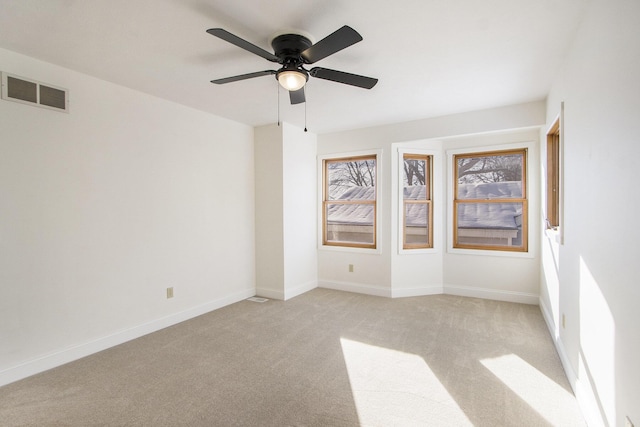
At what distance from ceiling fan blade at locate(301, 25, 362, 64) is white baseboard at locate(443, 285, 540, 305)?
12.7 ft

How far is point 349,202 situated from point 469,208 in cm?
177

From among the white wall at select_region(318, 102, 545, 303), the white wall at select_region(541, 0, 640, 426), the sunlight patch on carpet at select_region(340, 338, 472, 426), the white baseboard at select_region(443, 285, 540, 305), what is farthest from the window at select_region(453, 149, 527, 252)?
the sunlight patch on carpet at select_region(340, 338, 472, 426)

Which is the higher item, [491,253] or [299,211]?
[299,211]

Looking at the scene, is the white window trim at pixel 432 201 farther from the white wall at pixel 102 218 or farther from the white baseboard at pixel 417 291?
the white wall at pixel 102 218

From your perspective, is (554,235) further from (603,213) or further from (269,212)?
(269,212)

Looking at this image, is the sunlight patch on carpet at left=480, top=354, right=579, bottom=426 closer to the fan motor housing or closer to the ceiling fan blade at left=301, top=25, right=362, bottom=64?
the ceiling fan blade at left=301, top=25, right=362, bottom=64

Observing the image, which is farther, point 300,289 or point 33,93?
point 300,289

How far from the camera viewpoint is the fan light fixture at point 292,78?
7.35ft

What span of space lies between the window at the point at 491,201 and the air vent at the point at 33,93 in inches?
183

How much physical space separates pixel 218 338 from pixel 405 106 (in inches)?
131

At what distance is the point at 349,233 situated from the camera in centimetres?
520

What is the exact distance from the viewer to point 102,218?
3004 mm

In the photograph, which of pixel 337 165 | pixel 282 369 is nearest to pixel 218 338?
pixel 282 369

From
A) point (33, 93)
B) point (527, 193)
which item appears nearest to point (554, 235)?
point (527, 193)
